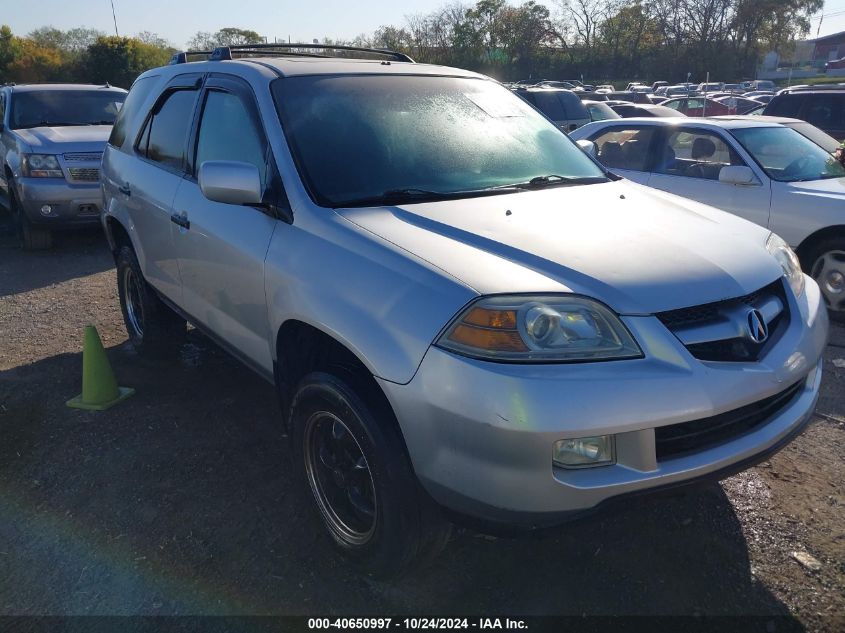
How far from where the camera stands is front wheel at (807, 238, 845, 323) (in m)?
5.49

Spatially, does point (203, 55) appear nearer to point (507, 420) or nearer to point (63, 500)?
point (63, 500)

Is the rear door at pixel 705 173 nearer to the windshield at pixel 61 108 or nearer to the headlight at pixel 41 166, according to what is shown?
the headlight at pixel 41 166

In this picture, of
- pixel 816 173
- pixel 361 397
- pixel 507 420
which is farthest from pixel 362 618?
pixel 816 173

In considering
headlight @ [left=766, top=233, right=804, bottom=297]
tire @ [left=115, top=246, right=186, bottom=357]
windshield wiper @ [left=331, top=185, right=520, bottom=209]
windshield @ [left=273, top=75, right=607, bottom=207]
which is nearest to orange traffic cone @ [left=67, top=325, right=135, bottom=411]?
tire @ [left=115, top=246, right=186, bottom=357]

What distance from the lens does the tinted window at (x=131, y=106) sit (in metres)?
4.66

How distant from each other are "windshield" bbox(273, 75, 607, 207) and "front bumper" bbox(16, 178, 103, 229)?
229 inches

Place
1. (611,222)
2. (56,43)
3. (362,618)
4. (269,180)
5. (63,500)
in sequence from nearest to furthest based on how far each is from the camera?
(362,618) → (611,222) → (269,180) → (63,500) → (56,43)

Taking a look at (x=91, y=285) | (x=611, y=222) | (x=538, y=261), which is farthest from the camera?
(x=91, y=285)

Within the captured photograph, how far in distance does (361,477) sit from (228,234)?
1.32m

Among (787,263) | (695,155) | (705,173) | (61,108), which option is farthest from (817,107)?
(61,108)

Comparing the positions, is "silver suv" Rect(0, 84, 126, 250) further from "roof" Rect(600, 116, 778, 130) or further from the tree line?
the tree line

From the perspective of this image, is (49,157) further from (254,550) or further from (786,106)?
(786,106)

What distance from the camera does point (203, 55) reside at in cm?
492

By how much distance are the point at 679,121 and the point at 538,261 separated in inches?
198
